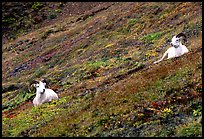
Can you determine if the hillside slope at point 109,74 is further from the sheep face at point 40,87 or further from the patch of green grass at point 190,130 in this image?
the sheep face at point 40,87

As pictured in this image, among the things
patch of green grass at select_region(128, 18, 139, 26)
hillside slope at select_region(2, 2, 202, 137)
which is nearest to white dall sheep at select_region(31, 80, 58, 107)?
hillside slope at select_region(2, 2, 202, 137)

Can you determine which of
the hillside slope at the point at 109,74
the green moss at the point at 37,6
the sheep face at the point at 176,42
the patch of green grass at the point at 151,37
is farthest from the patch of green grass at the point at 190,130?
the green moss at the point at 37,6

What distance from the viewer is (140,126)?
48.3 feet

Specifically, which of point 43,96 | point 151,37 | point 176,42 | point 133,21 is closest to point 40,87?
point 43,96

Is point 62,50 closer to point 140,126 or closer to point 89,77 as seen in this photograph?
point 89,77

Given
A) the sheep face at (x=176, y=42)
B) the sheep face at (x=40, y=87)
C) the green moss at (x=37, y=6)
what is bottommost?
the green moss at (x=37, y=6)

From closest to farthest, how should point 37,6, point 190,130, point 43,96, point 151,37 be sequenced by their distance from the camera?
1. point 190,130
2. point 43,96
3. point 151,37
4. point 37,6

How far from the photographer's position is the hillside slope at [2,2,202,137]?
51.1ft

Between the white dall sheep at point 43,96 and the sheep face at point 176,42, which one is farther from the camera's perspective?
the sheep face at point 176,42

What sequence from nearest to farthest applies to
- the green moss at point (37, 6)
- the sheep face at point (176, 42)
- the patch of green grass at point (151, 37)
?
the sheep face at point (176, 42) < the patch of green grass at point (151, 37) < the green moss at point (37, 6)

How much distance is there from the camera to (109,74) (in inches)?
1177

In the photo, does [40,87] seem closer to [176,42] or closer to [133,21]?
[176,42]

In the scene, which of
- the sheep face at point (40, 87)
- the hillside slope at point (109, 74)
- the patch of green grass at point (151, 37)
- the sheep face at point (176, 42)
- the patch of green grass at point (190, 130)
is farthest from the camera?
the patch of green grass at point (151, 37)

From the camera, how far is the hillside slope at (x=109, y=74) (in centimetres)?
1557
